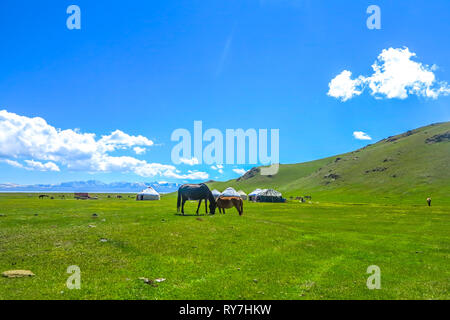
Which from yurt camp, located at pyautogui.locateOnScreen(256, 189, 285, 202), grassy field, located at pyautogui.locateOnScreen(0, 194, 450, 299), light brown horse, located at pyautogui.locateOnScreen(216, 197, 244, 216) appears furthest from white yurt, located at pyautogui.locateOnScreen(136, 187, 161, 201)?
grassy field, located at pyautogui.locateOnScreen(0, 194, 450, 299)

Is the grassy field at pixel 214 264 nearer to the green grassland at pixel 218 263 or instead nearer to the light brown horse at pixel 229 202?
the green grassland at pixel 218 263

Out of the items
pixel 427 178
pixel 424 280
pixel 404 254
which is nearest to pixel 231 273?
pixel 424 280

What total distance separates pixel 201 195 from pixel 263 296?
91.2 ft

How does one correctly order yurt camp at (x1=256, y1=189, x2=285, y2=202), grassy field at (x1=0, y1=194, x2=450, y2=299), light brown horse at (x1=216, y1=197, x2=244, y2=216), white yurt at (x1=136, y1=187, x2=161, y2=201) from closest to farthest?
grassy field at (x1=0, y1=194, x2=450, y2=299)
light brown horse at (x1=216, y1=197, x2=244, y2=216)
white yurt at (x1=136, y1=187, x2=161, y2=201)
yurt camp at (x1=256, y1=189, x2=285, y2=202)

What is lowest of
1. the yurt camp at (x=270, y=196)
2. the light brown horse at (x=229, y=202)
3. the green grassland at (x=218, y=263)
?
the yurt camp at (x=270, y=196)

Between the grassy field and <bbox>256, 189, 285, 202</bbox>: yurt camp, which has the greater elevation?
the grassy field

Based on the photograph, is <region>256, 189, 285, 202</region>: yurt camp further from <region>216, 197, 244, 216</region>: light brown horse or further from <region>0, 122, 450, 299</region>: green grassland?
<region>0, 122, 450, 299</region>: green grassland

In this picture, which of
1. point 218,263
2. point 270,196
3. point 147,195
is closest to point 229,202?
point 218,263

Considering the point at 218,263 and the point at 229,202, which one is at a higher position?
the point at 229,202

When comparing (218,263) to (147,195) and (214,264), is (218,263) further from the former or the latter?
(147,195)

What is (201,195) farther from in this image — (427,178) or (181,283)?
(427,178)

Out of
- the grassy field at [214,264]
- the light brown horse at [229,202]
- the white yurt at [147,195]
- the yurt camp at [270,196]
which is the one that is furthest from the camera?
the yurt camp at [270,196]

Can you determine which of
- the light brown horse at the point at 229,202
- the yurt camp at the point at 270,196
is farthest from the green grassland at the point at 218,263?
the yurt camp at the point at 270,196

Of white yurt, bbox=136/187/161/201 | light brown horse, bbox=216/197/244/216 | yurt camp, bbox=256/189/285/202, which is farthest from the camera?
yurt camp, bbox=256/189/285/202
